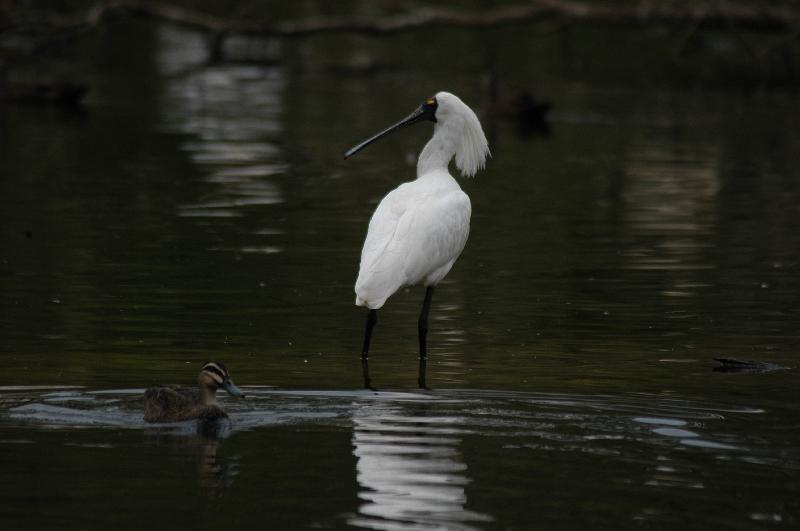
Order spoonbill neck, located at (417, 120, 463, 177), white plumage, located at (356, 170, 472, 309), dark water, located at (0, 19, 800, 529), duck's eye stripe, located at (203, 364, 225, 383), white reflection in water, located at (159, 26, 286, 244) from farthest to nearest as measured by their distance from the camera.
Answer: white reflection in water, located at (159, 26, 286, 244)
spoonbill neck, located at (417, 120, 463, 177)
white plumage, located at (356, 170, 472, 309)
duck's eye stripe, located at (203, 364, 225, 383)
dark water, located at (0, 19, 800, 529)

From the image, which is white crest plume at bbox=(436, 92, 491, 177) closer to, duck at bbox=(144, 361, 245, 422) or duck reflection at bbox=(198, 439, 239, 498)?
duck at bbox=(144, 361, 245, 422)

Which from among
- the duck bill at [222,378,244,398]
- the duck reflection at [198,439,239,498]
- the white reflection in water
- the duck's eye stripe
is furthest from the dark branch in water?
the duck reflection at [198,439,239,498]

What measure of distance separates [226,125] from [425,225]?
20.5 m

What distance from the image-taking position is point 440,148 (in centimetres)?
1409

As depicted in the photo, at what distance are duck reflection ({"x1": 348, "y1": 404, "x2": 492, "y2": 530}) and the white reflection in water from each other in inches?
315

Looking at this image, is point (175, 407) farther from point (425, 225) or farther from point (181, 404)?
point (425, 225)

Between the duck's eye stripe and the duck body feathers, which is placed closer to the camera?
the duck body feathers

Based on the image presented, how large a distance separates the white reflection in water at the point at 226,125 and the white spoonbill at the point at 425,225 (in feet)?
13.2

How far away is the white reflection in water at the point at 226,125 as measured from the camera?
22.2 meters

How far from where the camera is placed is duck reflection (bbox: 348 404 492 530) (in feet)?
26.3

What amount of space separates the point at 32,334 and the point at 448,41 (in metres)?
40.6

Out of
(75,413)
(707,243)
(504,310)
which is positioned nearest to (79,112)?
(707,243)

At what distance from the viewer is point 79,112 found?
3481 centimetres

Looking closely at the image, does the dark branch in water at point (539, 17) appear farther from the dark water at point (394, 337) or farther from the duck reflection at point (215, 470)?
the duck reflection at point (215, 470)
